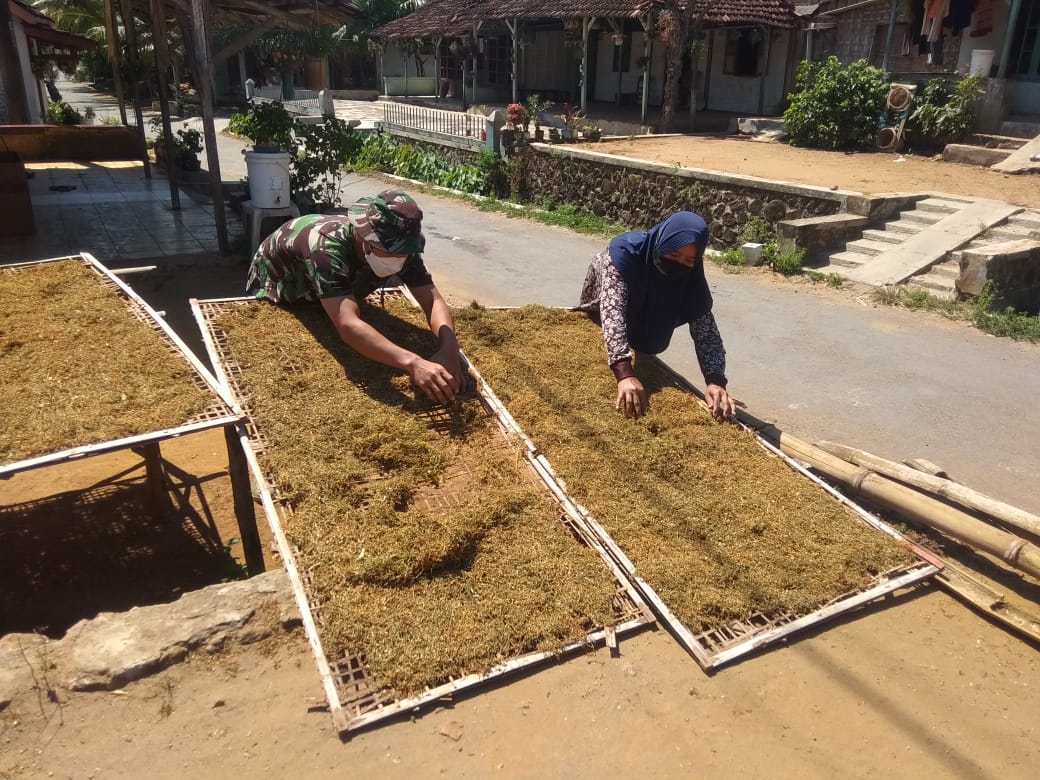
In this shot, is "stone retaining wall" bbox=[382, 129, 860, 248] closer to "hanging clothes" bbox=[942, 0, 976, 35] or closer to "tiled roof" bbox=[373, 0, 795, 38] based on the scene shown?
"tiled roof" bbox=[373, 0, 795, 38]

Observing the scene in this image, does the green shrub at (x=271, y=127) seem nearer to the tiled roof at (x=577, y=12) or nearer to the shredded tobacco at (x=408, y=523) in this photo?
the shredded tobacco at (x=408, y=523)

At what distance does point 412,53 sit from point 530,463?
28635mm

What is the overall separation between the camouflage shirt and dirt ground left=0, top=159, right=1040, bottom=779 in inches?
61.1

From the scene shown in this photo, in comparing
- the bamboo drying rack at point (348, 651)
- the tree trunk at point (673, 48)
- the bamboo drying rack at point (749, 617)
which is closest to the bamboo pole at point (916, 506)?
the bamboo drying rack at point (749, 617)

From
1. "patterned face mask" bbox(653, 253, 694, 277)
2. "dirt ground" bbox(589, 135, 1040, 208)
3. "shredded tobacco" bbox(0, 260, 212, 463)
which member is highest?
"patterned face mask" bbox(653, 253, 694, 277)

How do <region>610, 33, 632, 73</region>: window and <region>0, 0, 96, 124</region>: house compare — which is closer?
<region>0, 0, 96, 124</region>: house

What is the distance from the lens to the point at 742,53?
63.0ft

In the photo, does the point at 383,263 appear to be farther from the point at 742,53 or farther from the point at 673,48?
the point at 742,53

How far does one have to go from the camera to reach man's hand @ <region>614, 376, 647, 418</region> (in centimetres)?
357

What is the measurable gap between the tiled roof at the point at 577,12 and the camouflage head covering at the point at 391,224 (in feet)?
50.0

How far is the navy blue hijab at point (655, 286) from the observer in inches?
148

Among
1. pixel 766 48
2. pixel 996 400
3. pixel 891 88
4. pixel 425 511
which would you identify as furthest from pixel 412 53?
pixel 425 511

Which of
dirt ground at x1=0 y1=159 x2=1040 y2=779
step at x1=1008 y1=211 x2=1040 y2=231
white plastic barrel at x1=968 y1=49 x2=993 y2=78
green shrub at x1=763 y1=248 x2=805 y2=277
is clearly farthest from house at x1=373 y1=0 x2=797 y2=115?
dirt ground at x1=0 y1=159 x2=1040 y2=779

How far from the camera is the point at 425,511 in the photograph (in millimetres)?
2928
